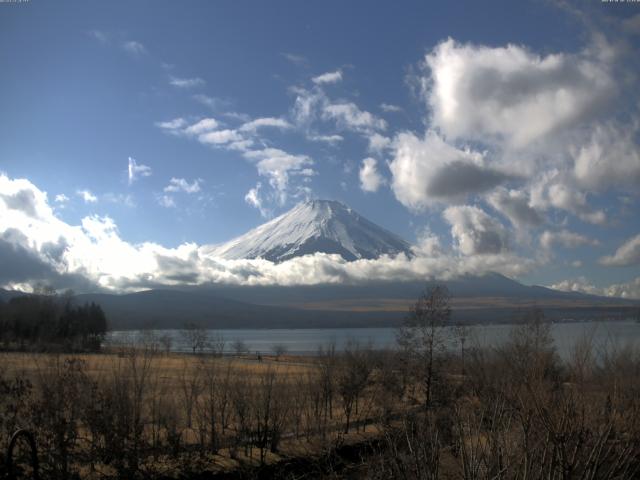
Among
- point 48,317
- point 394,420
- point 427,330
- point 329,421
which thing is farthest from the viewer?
point 48,317

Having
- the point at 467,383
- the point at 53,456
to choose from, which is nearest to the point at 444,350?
the point at 467,383

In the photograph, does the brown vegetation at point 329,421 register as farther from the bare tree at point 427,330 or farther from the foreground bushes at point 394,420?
the bare tree at point 427,330

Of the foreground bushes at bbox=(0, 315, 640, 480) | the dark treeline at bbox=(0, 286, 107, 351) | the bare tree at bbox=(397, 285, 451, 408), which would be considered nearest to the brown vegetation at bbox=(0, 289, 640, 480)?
the foreground bushes at bbox=(0, 315, 640, 480)

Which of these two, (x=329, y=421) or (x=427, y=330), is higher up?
(x=427, y=330)

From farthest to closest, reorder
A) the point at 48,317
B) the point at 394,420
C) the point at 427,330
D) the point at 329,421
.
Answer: the point at 48,317 → the point at 427,330 → the point at 329,421 → the point at 394,420

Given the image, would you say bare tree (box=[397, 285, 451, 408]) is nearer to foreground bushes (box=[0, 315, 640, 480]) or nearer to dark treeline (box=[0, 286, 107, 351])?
foreground bushes (box=[0, 315, 640, 480])

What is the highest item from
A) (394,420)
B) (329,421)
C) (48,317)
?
(48,317)

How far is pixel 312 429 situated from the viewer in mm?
27891

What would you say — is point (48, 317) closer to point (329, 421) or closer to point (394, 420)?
point (329, 421)

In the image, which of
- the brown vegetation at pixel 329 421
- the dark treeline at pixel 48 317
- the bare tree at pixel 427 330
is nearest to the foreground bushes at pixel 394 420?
the brown vegetation at pixel 329 421

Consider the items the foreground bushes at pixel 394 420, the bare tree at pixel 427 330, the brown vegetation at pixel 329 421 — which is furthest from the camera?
the bare tree at pixel 427 330

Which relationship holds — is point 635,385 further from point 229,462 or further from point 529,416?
point 229,462

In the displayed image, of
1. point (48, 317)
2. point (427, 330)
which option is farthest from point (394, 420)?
point (48, 317)

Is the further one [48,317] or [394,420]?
[48,317]
